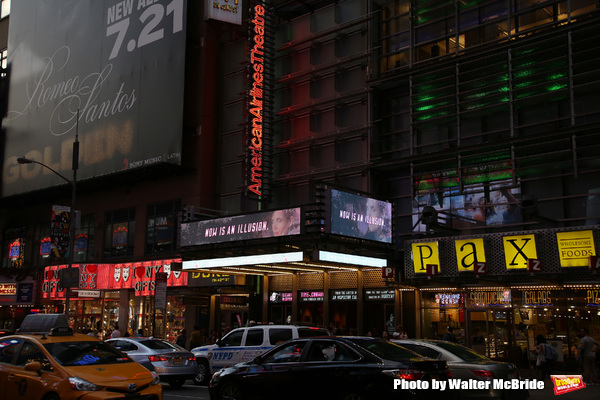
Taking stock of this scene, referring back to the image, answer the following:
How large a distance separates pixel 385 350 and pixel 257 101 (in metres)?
21.4

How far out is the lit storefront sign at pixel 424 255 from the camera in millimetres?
24156

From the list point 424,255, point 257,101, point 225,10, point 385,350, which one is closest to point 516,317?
point 424,255

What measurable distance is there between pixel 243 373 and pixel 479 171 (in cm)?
1578

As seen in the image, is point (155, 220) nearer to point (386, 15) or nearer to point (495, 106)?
point (386, 15)

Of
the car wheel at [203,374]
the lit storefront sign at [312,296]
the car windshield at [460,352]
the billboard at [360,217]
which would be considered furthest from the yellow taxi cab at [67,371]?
the lit storefront sign at [312,296]

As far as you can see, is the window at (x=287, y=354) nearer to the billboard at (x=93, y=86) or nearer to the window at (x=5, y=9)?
the billboard at (x=93, y=86)

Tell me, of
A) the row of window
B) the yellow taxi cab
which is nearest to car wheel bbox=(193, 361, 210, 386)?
the yellow taxi cab

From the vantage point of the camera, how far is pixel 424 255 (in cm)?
2442

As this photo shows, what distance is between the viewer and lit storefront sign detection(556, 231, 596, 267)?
2056cm

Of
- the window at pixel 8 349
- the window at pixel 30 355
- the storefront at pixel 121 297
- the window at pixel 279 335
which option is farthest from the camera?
the storefront at pixel 121 297

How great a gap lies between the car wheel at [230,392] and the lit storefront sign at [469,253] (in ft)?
39.2

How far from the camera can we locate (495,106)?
2536cm

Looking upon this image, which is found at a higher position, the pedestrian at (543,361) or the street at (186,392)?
the pedestrian at (543,361)

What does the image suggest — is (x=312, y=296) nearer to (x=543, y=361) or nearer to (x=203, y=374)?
(x=203, y=374)
